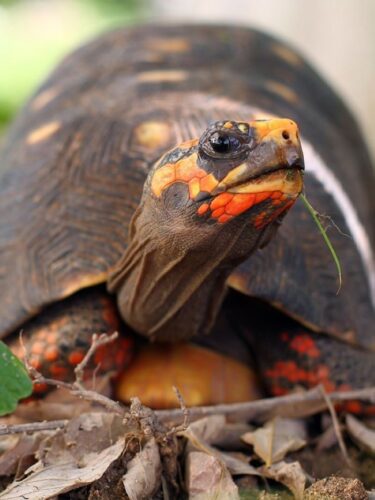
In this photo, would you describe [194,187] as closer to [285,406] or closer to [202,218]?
[202,218]

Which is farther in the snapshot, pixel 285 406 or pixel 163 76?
pixel 163 76

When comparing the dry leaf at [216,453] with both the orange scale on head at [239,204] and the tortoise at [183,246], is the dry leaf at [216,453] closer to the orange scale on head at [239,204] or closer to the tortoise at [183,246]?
the tortoise at [183,246]

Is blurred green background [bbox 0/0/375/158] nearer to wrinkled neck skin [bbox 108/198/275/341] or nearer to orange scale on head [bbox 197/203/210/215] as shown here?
wrinkled neck skin [bbox 108/198/275/341]

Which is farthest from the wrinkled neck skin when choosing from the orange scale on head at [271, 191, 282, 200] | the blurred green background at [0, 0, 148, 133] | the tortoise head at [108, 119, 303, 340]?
the blurred green background at [0, 0, 148, 133]

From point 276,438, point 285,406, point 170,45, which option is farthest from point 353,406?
point 170,45

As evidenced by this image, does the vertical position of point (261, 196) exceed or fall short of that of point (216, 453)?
it exceeds it

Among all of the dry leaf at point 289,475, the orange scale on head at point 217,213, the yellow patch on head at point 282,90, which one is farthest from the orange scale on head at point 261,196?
the yellow patch on head at point 282,90

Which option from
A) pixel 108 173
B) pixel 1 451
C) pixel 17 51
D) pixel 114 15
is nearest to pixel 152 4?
pixel 114 15
